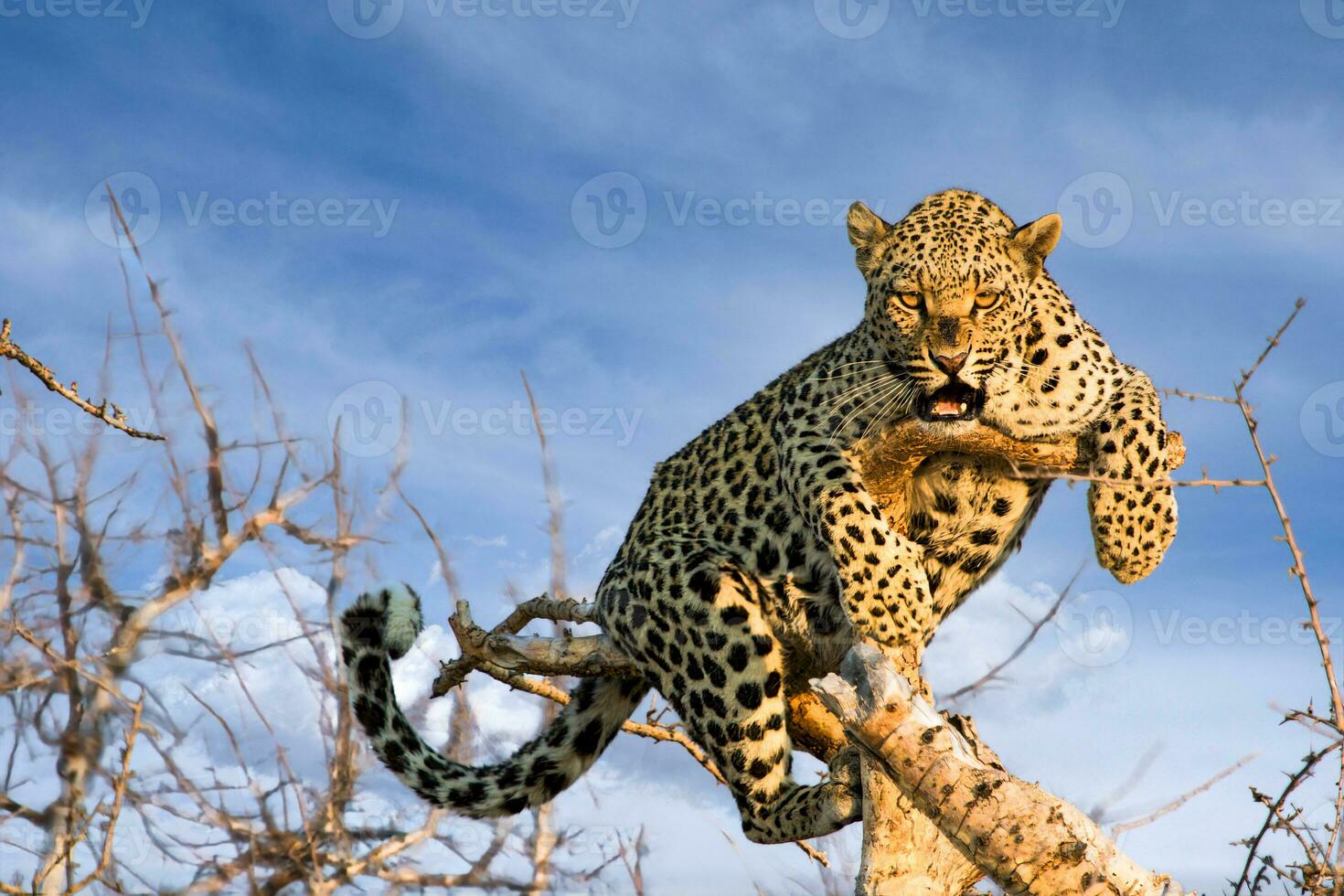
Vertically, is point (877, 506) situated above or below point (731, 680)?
above

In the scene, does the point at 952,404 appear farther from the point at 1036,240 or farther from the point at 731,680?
the point at 731,680

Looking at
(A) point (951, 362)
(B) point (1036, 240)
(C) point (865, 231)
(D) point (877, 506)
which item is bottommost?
(D) point (877, 506)

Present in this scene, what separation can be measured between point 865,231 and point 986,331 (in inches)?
37.3

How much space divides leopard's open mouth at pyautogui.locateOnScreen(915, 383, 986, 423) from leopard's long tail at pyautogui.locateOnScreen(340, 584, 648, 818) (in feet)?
8.91

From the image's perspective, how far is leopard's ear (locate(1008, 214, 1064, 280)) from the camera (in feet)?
20.1

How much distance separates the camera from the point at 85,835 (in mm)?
6551

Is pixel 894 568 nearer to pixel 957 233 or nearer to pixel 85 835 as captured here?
pixel 957 233

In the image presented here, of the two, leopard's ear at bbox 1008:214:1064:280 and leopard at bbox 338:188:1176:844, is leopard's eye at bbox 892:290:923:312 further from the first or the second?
leopard's ear at bbox 1008:214:1064:280

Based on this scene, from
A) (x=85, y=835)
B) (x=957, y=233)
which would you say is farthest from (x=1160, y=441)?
(x=85, y=835)

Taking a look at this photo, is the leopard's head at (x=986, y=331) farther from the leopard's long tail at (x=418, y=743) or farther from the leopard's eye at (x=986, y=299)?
the leopard's long tail at (x=418, y=743)

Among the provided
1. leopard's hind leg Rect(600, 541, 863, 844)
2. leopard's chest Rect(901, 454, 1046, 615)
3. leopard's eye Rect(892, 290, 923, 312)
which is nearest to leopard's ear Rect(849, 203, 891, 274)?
leopard's eye Rect(892, 290, 923, 312)

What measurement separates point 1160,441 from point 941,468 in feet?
3.37

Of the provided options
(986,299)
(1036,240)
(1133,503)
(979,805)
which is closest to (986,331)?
(986,299)

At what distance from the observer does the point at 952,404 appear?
5.77 meters
